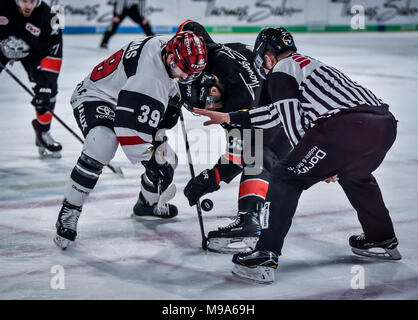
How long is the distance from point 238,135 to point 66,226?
102 centimetres

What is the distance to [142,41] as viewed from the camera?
369 centimetres

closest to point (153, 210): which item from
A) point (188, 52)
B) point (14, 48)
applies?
point (188, 52)

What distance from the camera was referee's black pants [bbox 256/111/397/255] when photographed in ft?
10.0

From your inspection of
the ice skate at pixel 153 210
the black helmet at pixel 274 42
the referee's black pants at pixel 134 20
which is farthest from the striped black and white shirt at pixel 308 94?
the referee's black pants at pixel 134 20

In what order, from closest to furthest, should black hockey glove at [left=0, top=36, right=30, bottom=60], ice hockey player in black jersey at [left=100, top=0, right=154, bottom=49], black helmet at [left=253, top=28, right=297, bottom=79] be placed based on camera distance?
black helmet at [left=253, top=28, right=297, bottom=79], black hockey glove at [left=0, top=36, right=30, bottom=60], ice hockey player in black jersey at [left=100, top=0, right=154, bottom=49]

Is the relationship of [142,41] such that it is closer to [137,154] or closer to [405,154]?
[137,154]

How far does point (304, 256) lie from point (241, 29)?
1363cm

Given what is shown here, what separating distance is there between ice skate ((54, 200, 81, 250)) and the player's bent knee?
31cm

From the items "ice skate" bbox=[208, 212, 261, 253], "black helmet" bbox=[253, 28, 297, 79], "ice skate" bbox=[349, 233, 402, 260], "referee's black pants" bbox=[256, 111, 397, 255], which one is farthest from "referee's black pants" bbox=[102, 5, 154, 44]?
"referee's black pants" bbox=[256, 111, 397, 255]

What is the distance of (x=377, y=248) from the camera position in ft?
11.1

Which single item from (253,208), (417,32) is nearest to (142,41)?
(253,208)

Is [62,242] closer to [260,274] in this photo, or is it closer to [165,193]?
[165,193]

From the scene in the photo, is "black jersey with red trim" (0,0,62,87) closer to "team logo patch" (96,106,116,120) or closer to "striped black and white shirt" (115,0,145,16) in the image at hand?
"team logo patch" (96,106,116,120)

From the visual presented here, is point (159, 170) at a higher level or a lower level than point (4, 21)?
lower
